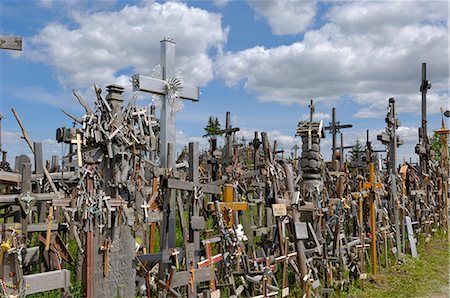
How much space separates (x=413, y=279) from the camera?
10.2m

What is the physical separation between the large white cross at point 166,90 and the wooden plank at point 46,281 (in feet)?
11.7

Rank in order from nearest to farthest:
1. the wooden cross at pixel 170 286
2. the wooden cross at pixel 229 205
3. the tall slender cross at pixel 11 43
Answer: the tall slender cross at pixel 11 43
the wooden cross at pixel 170 286
the wooden cross at pixel 229 205

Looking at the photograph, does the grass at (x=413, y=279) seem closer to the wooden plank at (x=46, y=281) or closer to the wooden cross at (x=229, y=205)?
the wooden cross at (x=229, y=205)

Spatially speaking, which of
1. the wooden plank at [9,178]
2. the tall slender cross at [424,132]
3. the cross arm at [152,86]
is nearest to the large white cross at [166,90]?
the cross arm at [152,86]

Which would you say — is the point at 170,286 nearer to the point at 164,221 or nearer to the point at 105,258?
the point at 105,258

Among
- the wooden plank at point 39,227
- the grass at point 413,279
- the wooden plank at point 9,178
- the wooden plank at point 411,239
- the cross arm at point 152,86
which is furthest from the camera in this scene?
the wooden plank at point 411,239

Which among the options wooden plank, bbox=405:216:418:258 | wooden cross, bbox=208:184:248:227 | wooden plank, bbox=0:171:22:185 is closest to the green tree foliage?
wooden plank, bbox=405:216:418:258

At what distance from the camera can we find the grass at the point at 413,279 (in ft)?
30.4

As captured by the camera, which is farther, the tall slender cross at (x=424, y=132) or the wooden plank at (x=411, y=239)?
the tall slender cross at (x=424, y=132)

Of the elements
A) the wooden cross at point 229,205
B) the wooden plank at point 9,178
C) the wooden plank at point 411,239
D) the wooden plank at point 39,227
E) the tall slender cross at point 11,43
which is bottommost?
the wooden plank at point 411,239

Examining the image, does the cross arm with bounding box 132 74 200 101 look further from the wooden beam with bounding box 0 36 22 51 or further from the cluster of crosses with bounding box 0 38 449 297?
the wooden beam with bounding box 0 36 22 51

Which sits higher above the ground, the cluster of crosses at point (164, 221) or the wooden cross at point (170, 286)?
the cluster of crosses at point (164, 221)

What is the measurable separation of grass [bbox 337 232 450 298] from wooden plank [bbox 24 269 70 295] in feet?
17.2

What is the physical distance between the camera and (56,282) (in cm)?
521
